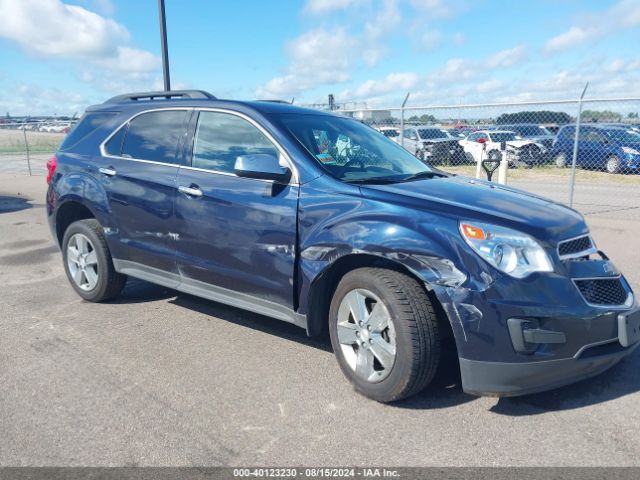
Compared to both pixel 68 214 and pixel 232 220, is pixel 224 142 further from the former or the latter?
pixel 68 214

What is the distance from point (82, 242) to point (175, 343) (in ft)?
5.32

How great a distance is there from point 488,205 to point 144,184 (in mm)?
2694

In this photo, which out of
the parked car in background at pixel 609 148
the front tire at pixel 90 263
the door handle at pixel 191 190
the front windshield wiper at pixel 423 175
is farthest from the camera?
the parked car in background at pixel 609 148

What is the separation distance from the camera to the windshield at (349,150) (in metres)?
3.93

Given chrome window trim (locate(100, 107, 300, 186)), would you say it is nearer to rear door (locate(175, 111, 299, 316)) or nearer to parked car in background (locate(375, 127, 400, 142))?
rear door (locate(175, 111, 299, 316))

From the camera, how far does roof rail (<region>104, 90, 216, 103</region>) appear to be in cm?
481

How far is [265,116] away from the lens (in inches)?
162

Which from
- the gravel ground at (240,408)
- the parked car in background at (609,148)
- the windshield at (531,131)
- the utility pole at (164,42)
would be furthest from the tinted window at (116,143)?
the windshield at (531,131)

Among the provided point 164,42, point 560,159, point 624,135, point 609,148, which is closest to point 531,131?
point 560,159

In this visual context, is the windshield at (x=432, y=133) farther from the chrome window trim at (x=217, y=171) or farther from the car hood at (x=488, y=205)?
the car hood at (x=488, y=205)

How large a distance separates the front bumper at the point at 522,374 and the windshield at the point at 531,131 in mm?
15242

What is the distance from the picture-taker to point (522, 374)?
298 centimetres

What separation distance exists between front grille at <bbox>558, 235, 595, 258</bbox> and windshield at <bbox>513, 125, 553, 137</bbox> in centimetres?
Answer: 1469

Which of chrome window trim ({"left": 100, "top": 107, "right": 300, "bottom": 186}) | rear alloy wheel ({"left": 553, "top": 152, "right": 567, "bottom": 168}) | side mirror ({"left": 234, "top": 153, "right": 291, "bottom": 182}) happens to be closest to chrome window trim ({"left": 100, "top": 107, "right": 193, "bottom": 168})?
chrome window trim ({"left": 100, "top": 107, "right": 300, "bottom": 186})
